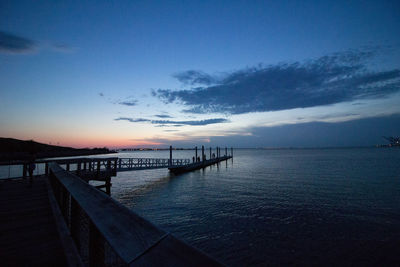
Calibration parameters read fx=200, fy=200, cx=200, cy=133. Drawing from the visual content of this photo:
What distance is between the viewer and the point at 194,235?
31.2ft

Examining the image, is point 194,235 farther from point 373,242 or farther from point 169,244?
point 169,244

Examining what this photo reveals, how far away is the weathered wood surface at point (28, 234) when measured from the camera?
3.14 m

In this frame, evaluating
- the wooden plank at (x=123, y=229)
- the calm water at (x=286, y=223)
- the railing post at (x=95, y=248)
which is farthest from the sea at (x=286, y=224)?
the wooden plank at (x=123, y=229)

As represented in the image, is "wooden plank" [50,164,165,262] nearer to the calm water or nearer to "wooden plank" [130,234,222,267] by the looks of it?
"wooden plank" [130,234,222,267]

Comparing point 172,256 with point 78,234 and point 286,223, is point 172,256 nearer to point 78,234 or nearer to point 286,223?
point 78,234

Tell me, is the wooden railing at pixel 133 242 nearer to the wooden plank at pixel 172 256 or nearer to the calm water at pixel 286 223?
the wooden plank at pixel 172 256

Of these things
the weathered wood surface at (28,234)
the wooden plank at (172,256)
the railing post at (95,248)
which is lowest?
the weathered wood surface at (28,234)

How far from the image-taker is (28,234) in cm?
406

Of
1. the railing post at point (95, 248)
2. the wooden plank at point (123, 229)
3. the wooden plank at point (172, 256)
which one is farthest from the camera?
the railing post at point (95, 248)

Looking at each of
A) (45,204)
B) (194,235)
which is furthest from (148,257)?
(194,235)

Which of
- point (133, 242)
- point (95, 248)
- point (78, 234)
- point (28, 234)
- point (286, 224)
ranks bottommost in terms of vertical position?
point (286, 224)

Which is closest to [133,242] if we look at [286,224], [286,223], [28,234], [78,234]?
[78,234]

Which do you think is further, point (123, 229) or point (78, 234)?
point (78, 234)

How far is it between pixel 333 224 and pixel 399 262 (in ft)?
10.8
